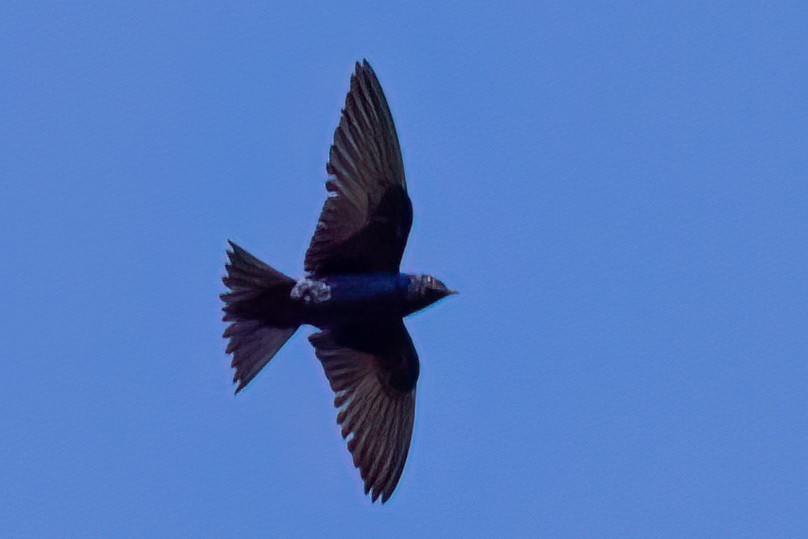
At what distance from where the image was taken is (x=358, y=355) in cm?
1122

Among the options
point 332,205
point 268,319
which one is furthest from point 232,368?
point 332,205

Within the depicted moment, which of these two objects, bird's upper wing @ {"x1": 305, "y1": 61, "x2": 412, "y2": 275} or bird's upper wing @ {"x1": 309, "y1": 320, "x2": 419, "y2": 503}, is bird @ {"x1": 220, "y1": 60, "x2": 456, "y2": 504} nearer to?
bird's upper wing @ {"x1": 305, "y1": 61, "x2": 412, "y2": 275}

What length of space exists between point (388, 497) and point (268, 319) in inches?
51.3

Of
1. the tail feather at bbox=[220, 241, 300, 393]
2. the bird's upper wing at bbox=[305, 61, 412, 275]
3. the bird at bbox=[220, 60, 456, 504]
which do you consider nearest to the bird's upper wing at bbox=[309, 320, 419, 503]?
the bird at bbox=[220, 60, 456, 504]

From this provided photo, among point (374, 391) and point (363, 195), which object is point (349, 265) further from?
point (374, 391)

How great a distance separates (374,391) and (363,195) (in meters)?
1.31

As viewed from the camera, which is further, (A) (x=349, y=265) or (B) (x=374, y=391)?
(B) (x=374, y=391)

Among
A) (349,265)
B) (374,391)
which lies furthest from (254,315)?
(374,391)

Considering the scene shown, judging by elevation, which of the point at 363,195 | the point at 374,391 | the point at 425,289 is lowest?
the point at 374,391

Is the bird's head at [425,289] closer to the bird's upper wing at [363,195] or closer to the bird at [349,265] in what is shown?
the bird at [349,265]

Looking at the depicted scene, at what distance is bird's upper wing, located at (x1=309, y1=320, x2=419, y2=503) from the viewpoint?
11133mm

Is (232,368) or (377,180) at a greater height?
(377,180)

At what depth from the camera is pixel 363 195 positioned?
1059 cm

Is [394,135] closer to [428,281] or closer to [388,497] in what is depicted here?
[428,281]
